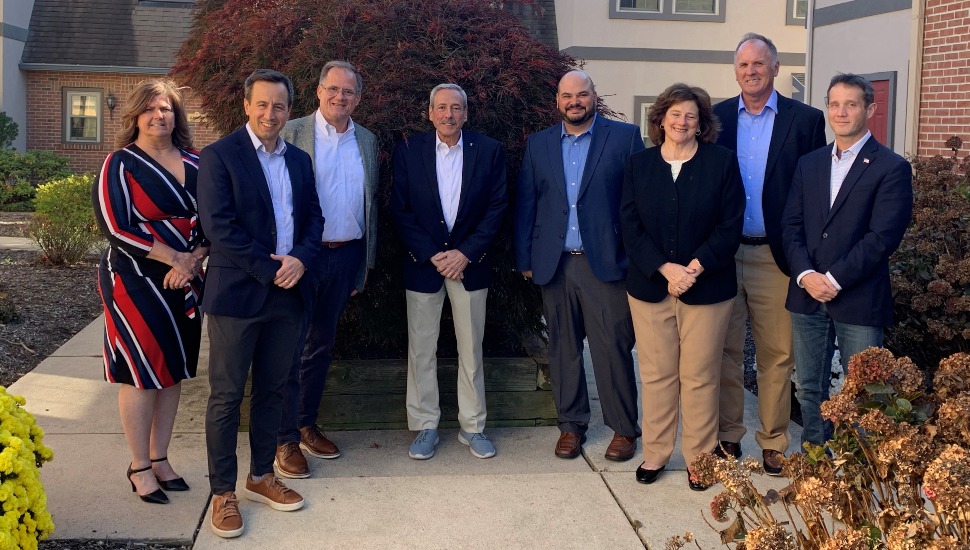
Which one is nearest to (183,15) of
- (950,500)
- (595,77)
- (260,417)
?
(595,77)

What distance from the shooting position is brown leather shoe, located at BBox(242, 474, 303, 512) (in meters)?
4.58

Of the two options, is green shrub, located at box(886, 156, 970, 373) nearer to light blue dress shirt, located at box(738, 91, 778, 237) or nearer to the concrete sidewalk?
the concrete sidewalk

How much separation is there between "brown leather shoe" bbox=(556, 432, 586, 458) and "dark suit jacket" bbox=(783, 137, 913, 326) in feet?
4.56

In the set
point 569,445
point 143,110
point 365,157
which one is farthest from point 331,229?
point 569,445

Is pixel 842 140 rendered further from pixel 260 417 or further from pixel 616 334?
pixel 260 417

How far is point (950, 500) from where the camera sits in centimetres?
245

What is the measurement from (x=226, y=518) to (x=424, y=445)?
1.38 meters

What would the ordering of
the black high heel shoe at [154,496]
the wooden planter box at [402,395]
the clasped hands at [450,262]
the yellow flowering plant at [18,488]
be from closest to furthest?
the yellow flowering plant at [18,488] → the black high heel shoe at [154,496] → the clasped hands at [450,262] → the wooden planter box at [402,395]

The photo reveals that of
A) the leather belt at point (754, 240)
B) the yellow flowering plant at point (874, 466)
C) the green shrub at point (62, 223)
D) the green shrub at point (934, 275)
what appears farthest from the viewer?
the green shrub at point (62, 223)

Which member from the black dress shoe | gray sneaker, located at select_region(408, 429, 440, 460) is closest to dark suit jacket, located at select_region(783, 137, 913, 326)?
the black dress shoe

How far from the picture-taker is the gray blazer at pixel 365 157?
519 centimetres

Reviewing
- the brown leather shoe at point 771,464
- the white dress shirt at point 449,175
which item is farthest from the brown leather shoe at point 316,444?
the brown leather shoe at point 771,464

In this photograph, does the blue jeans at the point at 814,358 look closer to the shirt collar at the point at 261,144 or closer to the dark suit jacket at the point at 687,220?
the dark suit jacket at the point at 687,220

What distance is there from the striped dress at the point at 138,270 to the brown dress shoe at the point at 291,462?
0.73 meters
